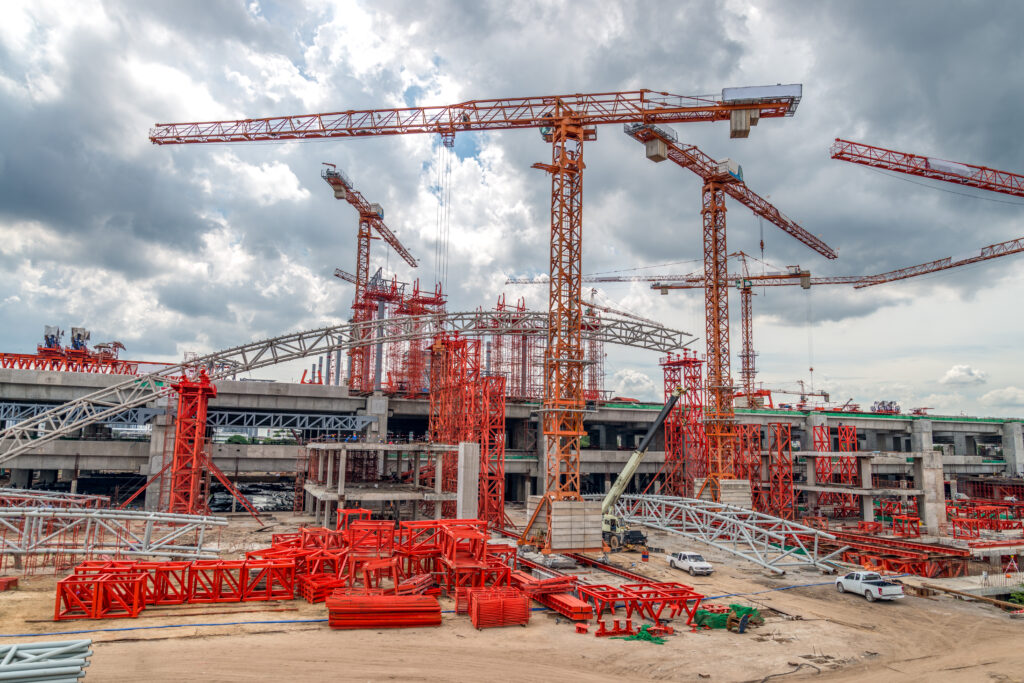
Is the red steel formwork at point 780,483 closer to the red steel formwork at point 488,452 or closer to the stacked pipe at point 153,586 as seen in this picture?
the red steel formwork at point 488,452

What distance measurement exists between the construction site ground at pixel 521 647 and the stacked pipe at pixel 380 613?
0.42 m

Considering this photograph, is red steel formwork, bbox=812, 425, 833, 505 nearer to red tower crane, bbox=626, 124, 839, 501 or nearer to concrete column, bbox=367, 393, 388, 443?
red tower crane, bbox=626, 124, 839, 501

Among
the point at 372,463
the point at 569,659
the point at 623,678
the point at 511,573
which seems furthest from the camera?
the point at 372,463

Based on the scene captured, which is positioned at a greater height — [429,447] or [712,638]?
[429,447]

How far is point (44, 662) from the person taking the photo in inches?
501

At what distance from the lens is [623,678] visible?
17922 millimetres

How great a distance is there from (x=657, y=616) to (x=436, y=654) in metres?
8.31

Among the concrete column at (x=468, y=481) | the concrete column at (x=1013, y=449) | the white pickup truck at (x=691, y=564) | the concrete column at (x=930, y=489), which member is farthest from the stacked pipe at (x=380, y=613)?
the concrete column at (x=1013, y=449)

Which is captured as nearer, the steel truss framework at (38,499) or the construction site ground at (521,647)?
the construction site ground at (521,647)

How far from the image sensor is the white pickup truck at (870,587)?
2812 centimetres

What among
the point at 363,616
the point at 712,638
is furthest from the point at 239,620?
→ the point at 712,638

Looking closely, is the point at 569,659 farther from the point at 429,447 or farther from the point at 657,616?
the point at 429,447

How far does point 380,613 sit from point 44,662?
10937 mm

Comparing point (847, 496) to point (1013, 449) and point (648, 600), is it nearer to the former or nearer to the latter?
point (1013, 449)
